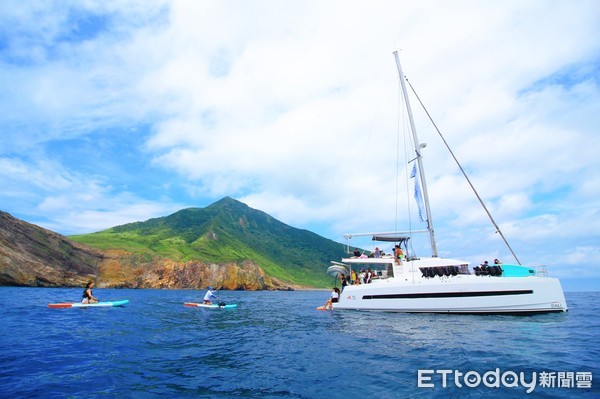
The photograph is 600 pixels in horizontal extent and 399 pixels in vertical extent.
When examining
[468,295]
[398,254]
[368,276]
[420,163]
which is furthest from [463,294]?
[420,163]

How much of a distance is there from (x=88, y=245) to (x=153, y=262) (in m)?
23.3

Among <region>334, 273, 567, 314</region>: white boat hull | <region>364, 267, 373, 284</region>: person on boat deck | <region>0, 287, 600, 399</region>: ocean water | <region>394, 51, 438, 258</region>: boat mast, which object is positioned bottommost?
<region>0, 287, 600, 399</region>: ocean water

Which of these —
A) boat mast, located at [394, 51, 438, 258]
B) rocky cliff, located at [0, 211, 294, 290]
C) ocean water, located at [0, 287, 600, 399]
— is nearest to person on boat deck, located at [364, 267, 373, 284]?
boat mast, located at [394, 51, 438, 258]

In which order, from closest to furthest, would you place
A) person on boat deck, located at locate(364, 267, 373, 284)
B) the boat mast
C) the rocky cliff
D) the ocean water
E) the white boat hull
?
the ocean water → the white boat hull → the boat mast → person on boat deck, located at locate(364, 267, 373, 284) → the rocky cliff

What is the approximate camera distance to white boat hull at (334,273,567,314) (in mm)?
24047

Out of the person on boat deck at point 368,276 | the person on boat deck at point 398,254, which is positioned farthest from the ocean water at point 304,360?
the person on boat deck at point 368,276

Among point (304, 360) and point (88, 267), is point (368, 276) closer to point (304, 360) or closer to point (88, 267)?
point (304, 360)

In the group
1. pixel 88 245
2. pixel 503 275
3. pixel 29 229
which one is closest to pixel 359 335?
pixel 503 275

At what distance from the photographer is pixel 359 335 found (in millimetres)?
19281

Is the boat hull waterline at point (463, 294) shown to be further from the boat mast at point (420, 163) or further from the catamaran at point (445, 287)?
the boat mast at point (420, 163)

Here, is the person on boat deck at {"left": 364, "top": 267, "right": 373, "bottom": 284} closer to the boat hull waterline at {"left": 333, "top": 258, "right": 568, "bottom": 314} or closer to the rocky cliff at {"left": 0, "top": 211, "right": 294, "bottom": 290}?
the boat hull waterline at {"left": 333, "top": 258, "right": 568, "bottom": 314}

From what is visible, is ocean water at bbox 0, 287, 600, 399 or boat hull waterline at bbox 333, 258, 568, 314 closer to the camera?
ocean water at bbox 0, 287, 600, 399

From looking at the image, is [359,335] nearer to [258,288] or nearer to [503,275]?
[503,275]

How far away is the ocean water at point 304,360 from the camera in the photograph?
31.8 ft
